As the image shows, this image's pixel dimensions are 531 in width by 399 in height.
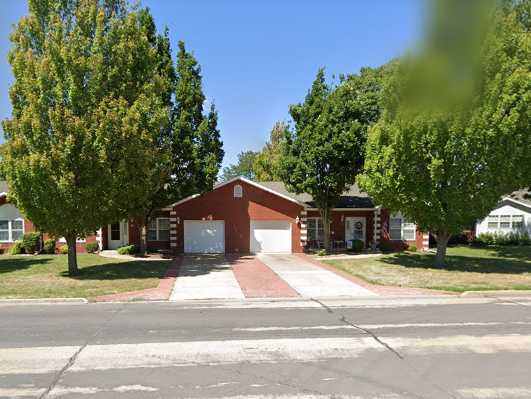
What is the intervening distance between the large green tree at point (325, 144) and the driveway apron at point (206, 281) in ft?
20.4

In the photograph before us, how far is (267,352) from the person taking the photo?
7664 millimetres

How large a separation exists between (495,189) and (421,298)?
6.35 m

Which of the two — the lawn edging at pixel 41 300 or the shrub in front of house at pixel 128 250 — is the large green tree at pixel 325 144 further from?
the lawn edging at pixel 41 300

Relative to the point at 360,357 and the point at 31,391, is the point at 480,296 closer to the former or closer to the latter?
the point at 360,357

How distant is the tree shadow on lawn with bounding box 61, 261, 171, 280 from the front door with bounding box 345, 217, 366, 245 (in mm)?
11993

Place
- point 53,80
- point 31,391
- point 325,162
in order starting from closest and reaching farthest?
point 31,391 < point 53,80 < point 325,162

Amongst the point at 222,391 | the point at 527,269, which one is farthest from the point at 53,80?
the point at 527,269

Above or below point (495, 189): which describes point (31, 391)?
below

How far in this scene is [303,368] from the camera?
683 centimetres

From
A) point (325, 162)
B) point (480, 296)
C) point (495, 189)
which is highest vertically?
point (325, 162)

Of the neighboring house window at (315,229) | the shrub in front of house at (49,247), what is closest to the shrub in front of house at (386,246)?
the neighboring house window at (315,229)

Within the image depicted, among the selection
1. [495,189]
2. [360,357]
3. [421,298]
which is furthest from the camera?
[495,189]

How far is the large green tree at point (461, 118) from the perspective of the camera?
15883 millimetres

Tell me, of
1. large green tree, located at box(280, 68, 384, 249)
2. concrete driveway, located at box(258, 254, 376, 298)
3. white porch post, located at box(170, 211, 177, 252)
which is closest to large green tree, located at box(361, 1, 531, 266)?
concrete driveway, located at box(258, 254, 376, 298)
